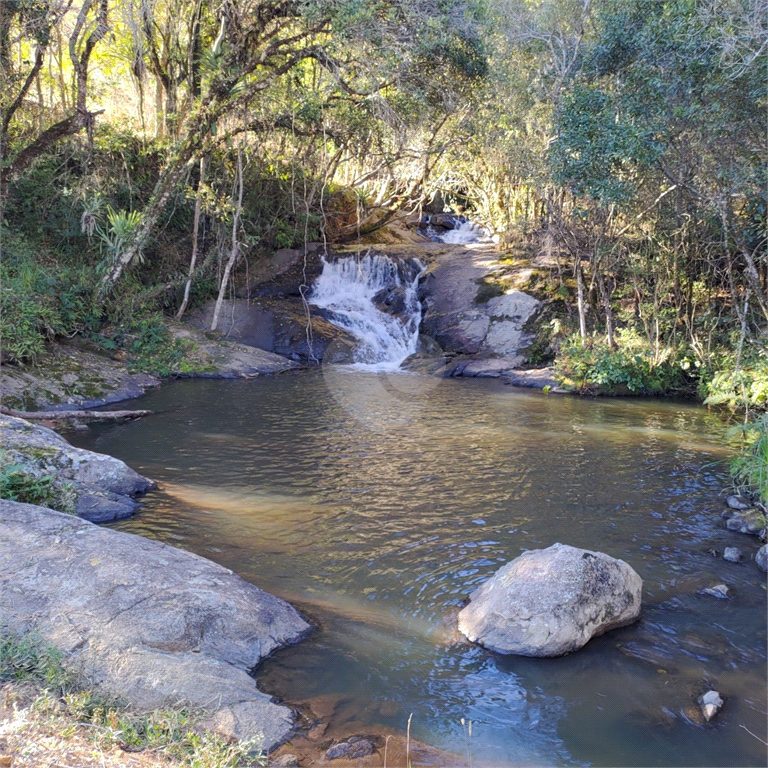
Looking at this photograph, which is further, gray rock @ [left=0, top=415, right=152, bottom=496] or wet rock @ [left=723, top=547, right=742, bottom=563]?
gray rock @ [left=0, top=415, right=152, bottom=496]

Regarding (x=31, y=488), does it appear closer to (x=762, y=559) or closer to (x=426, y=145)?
(x=762, y=559)

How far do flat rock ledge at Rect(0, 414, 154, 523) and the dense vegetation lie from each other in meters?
5.56

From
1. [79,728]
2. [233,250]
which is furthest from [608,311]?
[79,728]

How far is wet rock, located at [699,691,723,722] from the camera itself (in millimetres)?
4232

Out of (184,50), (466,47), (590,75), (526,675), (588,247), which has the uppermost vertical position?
(184,50)

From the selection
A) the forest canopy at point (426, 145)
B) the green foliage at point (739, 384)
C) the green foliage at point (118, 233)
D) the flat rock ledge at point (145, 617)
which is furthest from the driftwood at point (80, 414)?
the green foliage at point (739, 384)

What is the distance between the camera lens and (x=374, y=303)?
65.7ft

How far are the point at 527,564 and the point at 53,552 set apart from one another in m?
3.45

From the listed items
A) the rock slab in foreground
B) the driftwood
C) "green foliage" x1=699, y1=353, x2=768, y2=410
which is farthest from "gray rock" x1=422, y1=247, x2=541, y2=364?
the rock slab in foreground

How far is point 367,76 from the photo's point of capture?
47.6ft

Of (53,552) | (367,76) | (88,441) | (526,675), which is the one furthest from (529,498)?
(367,76)

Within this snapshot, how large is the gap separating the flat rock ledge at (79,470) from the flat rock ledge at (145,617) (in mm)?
1613

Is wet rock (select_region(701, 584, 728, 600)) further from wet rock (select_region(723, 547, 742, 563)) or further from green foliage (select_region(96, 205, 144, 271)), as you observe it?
green foliage (select_region(96, 205, 144, 271))

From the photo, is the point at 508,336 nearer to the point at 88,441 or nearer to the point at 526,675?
the point at 88,441
